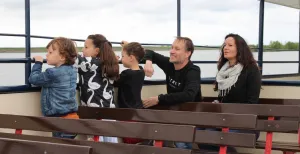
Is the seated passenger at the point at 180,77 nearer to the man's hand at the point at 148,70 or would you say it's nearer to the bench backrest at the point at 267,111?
the man's hand at the point at 148,70

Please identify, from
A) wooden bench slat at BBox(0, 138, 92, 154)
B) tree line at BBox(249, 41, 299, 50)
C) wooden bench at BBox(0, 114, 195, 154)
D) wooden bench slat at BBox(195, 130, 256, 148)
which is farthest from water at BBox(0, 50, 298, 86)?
wooden bench slat at BBox(0, 138, 92, 154)

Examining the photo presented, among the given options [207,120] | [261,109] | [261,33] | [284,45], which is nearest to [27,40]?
[207,120]

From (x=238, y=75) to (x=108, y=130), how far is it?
200 centimetres

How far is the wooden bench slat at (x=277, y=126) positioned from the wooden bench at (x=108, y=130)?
4.89 ft

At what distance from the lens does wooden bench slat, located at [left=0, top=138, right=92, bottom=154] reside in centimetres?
255

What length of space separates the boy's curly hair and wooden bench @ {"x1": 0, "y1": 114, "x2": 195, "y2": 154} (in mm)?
788

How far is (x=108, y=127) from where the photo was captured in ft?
10.8

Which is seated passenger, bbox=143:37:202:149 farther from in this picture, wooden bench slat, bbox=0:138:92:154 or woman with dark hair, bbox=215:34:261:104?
wooden bench slat, bbox=0:138:92:154

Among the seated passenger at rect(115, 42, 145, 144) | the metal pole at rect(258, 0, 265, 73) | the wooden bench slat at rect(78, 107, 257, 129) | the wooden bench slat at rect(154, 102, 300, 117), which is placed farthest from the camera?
the metal pole at rect(258, 0, 265, 73)

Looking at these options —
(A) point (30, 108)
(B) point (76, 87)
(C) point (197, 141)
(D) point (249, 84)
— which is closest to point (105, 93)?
(B) point (76, 87)

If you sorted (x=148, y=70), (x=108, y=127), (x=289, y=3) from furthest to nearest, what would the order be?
(x=289, y=3), (x=148, y=70), (x=108, y=127)

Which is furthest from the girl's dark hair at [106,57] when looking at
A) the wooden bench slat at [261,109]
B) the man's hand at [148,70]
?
the wooden bench slat at [261,109]

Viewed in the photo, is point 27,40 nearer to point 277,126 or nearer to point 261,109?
point 261,109

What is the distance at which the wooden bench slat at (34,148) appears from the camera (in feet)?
8.37
